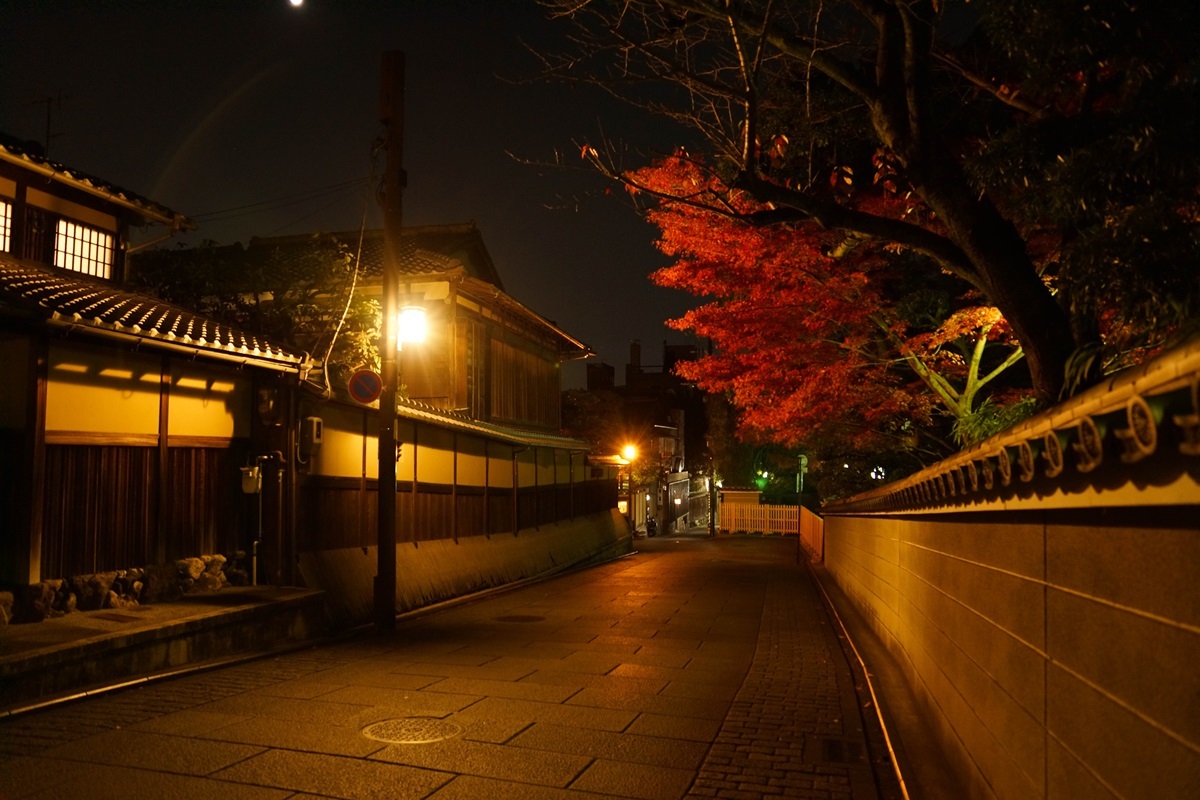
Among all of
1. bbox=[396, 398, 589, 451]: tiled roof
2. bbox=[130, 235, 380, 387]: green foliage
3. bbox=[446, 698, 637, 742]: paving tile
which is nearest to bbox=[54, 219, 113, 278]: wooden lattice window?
bbox=[130, 235, 380, 387]: green foliage

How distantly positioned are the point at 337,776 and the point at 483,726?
1.62 meters

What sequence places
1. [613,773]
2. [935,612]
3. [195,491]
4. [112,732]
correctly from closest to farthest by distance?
1. [613,773]
2. [112,732]
3. [935,612]
4. [195,491]

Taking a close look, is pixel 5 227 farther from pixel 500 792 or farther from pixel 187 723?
pixel 500 792

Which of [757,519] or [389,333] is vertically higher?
[389,333]

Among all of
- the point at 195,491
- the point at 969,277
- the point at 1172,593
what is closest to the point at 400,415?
the point at 195,491

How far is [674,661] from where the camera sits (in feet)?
34.7

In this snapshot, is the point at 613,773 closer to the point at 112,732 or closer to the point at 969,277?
the point at 112,732

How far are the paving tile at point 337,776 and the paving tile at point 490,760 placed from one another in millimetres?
172

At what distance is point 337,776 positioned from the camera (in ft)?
19.4

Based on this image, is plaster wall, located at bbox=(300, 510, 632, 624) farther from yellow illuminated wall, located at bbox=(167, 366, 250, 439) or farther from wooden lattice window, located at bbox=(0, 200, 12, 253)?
wooden lattice window, located at bbox=(0, 200, 12, 253)

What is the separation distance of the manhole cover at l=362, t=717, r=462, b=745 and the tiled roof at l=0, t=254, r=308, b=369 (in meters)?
5.44

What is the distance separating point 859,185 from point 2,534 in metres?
13.7

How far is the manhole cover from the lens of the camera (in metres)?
6.84

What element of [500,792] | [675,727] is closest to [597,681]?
[675,727]
